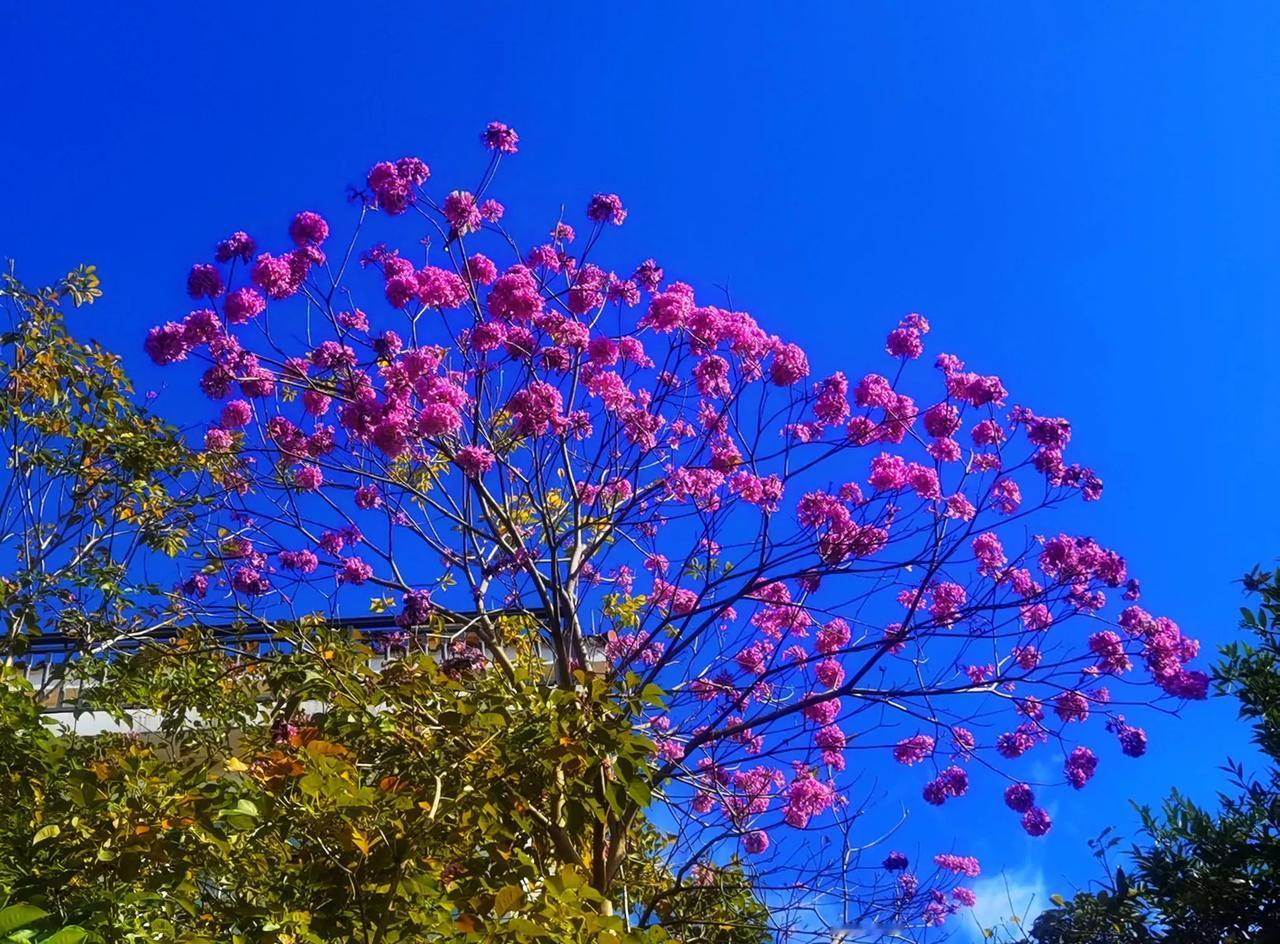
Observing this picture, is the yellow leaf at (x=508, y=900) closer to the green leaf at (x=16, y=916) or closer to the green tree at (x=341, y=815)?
the green tree at (x=341, y=815)

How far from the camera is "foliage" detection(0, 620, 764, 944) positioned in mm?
2572

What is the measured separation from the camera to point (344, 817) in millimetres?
2678

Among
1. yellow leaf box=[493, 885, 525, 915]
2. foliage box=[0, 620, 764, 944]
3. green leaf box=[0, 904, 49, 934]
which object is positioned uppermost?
foliage box=[0, 620, 764, 944]

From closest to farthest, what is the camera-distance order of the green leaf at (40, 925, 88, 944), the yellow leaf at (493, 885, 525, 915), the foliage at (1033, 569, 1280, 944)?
the green leaf at (40, 925, 88, 944) → the yellow leaf at (493, 885, 525, 915) → the foliage at (1033, 569, 1280, 944)

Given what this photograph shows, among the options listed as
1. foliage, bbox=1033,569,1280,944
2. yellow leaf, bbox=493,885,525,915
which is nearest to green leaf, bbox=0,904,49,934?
yellow leaf, bbox=493,885,525,915

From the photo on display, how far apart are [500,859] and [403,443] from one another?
3383mm

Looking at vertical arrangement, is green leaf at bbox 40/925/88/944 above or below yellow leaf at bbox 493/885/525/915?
below

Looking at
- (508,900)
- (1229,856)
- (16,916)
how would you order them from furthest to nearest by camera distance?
(1229,856)
(508,900)
(16,916)

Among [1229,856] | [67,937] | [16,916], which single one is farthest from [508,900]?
[1229,856]

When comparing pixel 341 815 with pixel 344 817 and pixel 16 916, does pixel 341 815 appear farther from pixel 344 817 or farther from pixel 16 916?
pixel 16 916

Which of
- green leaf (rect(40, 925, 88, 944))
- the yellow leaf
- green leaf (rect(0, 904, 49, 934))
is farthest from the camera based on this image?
the yellow leaf

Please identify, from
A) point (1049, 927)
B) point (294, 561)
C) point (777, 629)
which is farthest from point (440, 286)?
point (1049, 927)

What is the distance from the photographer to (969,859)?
7434 millimetres

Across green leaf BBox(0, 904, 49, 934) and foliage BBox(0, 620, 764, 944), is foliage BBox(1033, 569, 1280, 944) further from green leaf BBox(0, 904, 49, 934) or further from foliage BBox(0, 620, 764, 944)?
green leaf BBox(0, 904, 49, 934)
